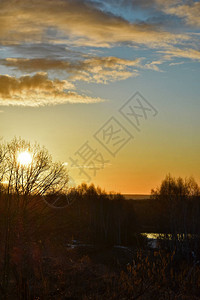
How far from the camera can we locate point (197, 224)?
42.1 m

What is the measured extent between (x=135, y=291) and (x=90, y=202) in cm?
6400

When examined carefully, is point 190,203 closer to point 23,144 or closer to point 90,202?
point 90,202

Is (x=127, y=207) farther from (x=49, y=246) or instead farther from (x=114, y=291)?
(x=114, y=291)

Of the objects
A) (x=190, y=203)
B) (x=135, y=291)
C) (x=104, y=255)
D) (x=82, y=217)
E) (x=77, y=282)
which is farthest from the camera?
(x=82, y=217)

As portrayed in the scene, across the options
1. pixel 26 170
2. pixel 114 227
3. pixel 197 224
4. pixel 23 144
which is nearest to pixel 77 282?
pixel 26 170

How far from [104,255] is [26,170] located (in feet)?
72.4

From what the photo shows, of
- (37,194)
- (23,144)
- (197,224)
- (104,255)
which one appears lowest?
(104,255)

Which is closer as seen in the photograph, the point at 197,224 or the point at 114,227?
the point at 197,224

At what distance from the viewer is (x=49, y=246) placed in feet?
113

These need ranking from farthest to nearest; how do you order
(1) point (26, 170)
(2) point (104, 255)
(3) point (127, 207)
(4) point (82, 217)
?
1. (3) point (127, 207)
2. (4) point (82, 217)
3. (2) point (104, 255)
4. (1) point (26, 170)

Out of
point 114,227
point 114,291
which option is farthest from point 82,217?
point 114,291

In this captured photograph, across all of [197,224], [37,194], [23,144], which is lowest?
[197,224]

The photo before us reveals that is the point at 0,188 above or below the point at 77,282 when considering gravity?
above

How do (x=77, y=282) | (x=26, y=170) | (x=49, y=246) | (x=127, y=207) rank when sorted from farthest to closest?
(x=127, y=207)
(x=49, y=246)
(x=26, y=170)
(x=77, y=282)
